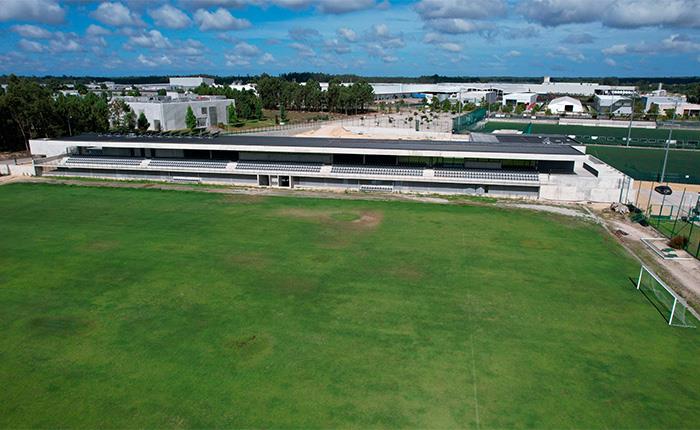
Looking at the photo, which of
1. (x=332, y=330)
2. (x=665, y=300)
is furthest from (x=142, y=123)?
(x=665, y=300)

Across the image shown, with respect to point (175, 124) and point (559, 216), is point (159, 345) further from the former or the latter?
point (175, 124)

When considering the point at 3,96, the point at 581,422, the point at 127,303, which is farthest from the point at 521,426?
the point at 3,96

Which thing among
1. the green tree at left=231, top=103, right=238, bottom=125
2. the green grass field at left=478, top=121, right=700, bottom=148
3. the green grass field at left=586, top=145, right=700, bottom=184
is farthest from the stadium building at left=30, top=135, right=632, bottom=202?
the green grass field at left=478, top=121, right=700, bottom=148

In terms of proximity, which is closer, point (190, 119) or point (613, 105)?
point (190, 119)

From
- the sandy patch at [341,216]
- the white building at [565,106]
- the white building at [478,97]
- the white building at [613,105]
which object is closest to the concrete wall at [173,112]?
the sandy patch at [341,216]

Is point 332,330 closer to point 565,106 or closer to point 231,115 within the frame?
point 231,115

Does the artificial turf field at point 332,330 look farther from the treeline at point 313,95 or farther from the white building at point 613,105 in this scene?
the white building at point 613,105

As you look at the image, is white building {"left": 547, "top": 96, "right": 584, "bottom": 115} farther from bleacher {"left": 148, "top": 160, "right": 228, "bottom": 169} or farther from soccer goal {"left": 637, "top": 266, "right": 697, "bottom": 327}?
soccer goal {"left": 637, "top": 266, "right": 697, "bottom": 327}
